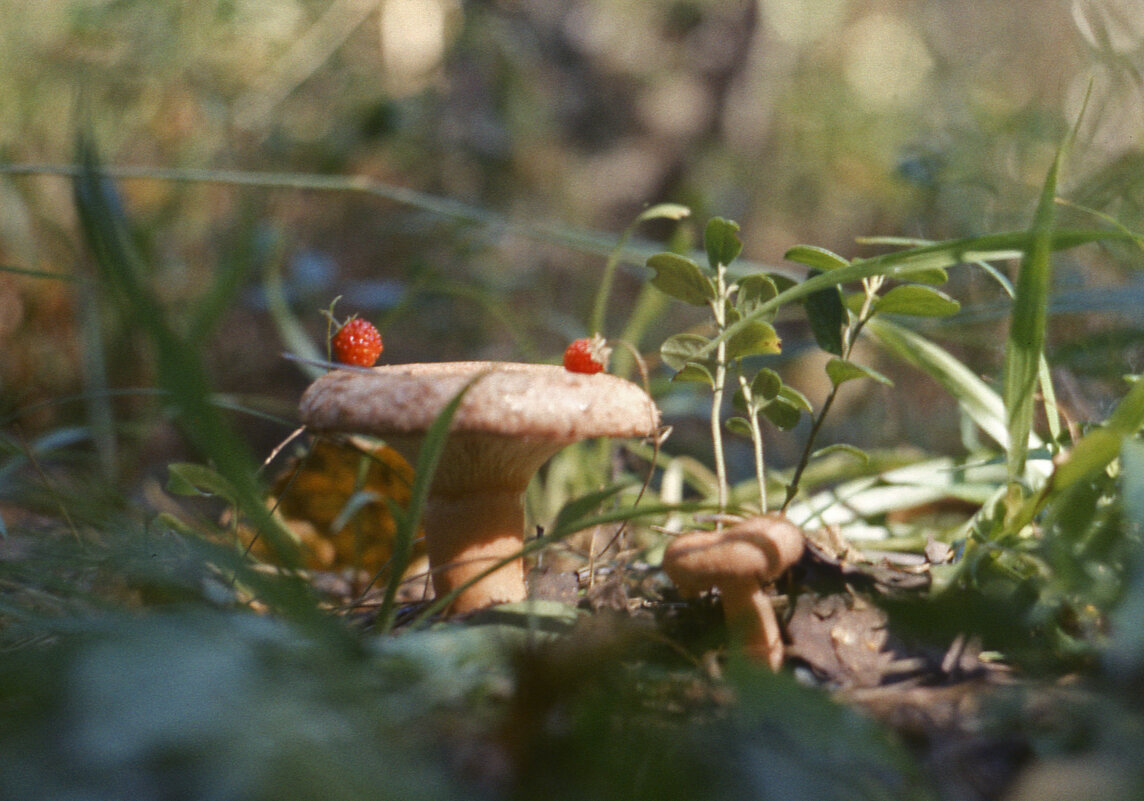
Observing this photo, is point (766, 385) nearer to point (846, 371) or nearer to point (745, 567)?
point (846, 371)

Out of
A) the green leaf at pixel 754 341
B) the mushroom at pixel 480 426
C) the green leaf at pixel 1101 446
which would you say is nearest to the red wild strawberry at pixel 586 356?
the mushroom at pixel 480 426

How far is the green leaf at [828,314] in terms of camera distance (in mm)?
→ 970

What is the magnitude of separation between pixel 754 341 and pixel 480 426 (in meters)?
0.36

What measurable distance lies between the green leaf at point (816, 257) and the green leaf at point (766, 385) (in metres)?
0.14

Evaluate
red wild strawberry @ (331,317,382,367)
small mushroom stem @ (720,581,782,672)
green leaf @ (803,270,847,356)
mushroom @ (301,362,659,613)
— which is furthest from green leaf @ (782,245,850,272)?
red wild strawberry @ (331,317,382,367)

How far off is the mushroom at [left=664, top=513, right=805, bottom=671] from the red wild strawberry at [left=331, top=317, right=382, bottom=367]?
1.60 ft

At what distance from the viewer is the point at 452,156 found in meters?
3.59

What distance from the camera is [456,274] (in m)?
3.29

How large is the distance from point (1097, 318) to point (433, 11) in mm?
3739

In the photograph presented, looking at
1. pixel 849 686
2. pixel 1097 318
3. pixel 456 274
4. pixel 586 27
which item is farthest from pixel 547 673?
pixel 586 27

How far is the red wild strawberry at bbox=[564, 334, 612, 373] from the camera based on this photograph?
99cm

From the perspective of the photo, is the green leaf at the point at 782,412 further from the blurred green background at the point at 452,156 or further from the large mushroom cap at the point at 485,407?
the blurred green background at the point at 452,156

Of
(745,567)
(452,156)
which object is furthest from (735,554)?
(452,156)

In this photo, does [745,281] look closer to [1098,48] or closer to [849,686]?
[849,686]
